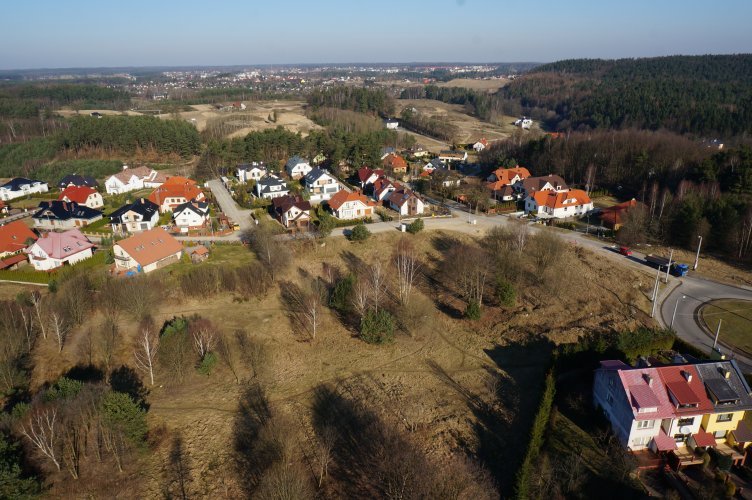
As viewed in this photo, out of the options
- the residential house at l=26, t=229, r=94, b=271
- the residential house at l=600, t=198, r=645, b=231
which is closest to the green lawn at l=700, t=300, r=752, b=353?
the residential house at l=600, t=198, r=645, b=231

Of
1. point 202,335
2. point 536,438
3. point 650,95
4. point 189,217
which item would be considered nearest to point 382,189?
point 189,217

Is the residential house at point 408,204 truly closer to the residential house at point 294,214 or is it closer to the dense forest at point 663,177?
the residential house at point 294,214

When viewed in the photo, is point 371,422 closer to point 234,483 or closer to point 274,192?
point 234,483

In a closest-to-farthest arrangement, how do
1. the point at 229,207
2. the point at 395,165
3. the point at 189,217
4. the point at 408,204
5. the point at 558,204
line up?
the point at 189,217 < the point at 408,204 < the point at 558,204 < the point at 229,207 < the point at 395,165

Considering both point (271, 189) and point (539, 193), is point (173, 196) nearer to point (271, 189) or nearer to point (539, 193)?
point (271, 189)

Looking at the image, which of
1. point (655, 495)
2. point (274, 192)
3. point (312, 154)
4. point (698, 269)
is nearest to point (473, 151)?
point (312, 154)

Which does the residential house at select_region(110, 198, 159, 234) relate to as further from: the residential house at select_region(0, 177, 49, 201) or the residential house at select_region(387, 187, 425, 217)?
the residential house at select_region(387, 187, 425, 217)
